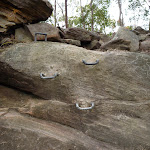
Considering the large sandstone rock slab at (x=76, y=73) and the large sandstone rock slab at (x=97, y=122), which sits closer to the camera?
the large sandstone rock slab at (x=97, y=122)

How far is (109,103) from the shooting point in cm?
275

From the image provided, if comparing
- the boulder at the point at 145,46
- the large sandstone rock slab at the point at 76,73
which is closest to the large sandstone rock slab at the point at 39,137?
the large sandstone rock slab at the point at 76,73

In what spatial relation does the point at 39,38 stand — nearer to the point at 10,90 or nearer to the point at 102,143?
the point at 10,90

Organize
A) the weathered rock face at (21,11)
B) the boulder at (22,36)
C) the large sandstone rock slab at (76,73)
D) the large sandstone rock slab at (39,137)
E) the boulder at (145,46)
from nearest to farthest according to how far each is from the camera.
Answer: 1. the large sandstone rock slab at (39,137)
2. the large sandstone rock slab at (76,73)
3. the weathered rock face at (21,11)
4. the boulder at (22,36)
5. the boulder at (145,46)

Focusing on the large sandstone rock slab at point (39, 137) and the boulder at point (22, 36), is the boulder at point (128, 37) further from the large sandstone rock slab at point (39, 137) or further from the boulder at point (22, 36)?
the large sandstone rock slab at point (39, 137)

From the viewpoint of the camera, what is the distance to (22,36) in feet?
14.9

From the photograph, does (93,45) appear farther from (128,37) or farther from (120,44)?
(128,37)

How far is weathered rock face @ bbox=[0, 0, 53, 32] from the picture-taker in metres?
4.24

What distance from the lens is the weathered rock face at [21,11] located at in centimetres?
424

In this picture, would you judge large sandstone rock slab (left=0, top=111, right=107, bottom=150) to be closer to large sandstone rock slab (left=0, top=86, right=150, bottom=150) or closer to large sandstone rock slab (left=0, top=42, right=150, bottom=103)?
large sandstone rock slab (left=0, top=86, right=150, bottom=150)

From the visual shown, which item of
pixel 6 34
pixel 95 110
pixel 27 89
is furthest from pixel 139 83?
pixel 6 34

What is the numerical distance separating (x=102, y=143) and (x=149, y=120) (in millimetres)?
1031

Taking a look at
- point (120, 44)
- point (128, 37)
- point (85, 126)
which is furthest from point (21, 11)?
point (85, 126)

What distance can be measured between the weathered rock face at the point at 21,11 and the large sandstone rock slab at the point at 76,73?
157cm
